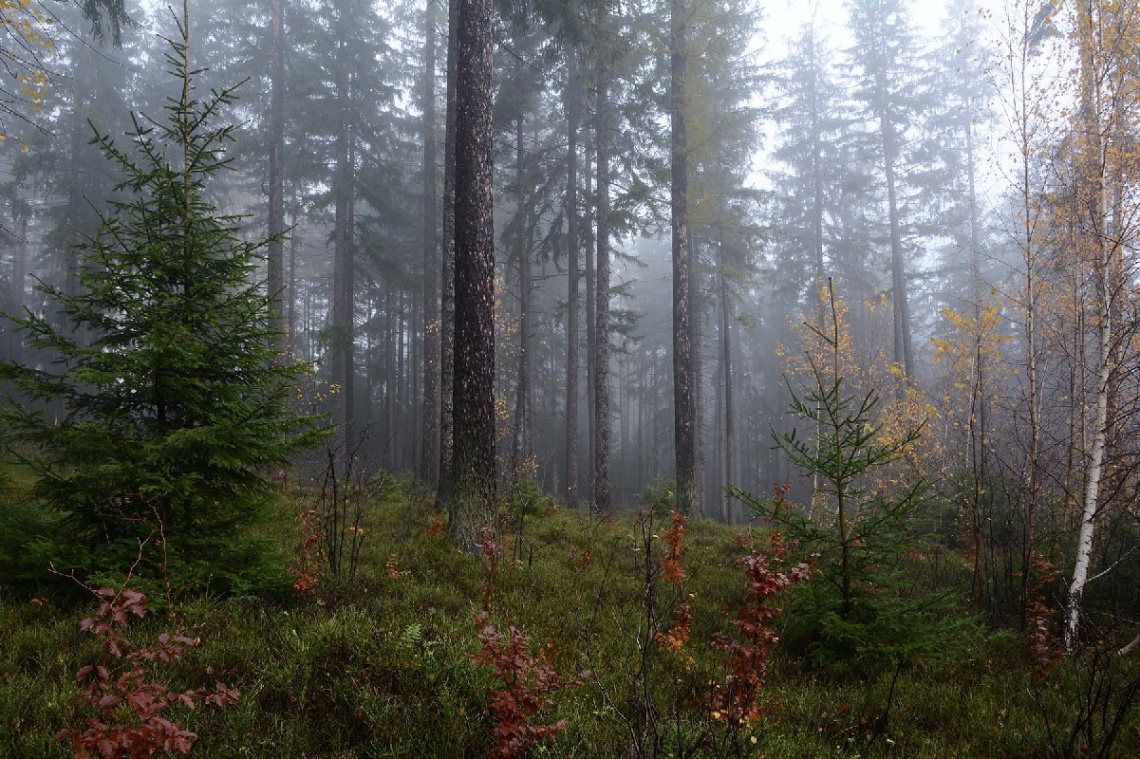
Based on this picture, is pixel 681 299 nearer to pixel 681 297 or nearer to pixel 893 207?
pixel 681 297

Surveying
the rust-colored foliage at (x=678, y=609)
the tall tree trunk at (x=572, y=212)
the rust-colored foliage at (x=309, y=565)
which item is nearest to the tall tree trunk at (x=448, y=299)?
the rust-colored foliage at (x=309, y=565)

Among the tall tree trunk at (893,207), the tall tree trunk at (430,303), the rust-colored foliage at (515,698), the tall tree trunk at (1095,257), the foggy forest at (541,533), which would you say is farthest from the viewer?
the tall tree trunk at (893,207)

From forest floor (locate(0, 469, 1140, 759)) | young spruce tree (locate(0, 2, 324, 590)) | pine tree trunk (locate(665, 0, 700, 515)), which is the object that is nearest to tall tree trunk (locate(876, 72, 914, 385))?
pine tree trunk (locate(665, 0, 700, 515))

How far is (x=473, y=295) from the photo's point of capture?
7.11 m

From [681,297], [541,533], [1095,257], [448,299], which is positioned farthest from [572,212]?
[1095,257]

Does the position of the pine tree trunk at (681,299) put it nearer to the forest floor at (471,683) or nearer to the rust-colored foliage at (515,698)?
the forest floor at (471,683)

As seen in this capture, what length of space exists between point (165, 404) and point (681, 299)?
10871 millimetres

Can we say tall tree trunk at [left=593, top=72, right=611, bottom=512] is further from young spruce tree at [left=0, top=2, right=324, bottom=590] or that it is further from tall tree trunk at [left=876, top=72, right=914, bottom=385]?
tall tree trunk at [left=876, top=72, right=914, bottom=385]

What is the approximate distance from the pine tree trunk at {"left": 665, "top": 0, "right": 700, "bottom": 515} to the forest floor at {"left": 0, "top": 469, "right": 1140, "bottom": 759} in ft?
21.9

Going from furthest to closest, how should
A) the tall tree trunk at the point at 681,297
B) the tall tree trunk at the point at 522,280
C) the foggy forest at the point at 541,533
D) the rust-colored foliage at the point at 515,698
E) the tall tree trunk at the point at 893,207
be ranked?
the tall tree trunk at the point at 893,207 → the tall tree trunk at the point at 522,280 → the tall tree trunk at the point at 681,297 → the foggy forest at the point at 541,533 → the rust-colored foliage at the point at 515,698

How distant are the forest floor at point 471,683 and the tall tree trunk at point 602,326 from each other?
7.73 meters

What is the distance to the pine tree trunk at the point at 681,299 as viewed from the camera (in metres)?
12.9

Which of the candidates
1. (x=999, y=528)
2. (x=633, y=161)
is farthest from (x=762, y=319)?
(x=999, y=528)

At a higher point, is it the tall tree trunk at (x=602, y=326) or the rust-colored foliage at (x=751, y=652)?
the tall tree trunk at (x=602, y=326)
